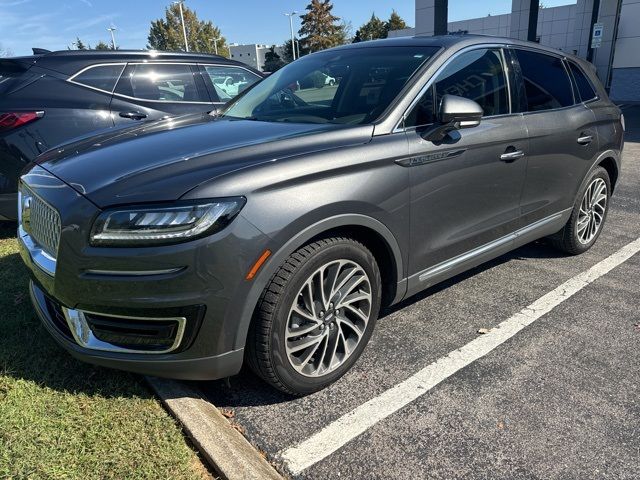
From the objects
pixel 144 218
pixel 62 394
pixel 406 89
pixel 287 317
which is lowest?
pixel 62 394

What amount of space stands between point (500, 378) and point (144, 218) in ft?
6.59

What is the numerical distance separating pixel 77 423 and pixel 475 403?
1.90m

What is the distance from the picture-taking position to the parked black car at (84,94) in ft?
15.1

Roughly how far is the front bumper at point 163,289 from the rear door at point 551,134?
2392 mm

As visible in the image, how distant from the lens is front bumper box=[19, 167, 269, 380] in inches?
82.1

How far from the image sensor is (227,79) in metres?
6.12

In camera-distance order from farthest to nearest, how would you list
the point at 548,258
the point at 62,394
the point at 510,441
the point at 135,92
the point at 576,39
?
the point at 576,39 < the point at 135,92 < the point at 548,258 < the point at 62,394 < the point at 510,441

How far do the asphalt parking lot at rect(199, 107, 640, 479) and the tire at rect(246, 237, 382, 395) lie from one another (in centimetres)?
16

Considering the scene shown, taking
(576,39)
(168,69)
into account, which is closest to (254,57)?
(576,39)

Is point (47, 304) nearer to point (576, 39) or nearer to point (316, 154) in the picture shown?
point (316, 154)

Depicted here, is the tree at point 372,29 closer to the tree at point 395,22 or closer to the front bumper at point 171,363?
the tree at point 395,22

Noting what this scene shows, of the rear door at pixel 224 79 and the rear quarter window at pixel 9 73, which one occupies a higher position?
the rear quarter window at pixel 9 73

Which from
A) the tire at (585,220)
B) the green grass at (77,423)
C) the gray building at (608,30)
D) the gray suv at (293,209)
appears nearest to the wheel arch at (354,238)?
the gray suv at (293,209)

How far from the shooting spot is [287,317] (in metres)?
2.37
